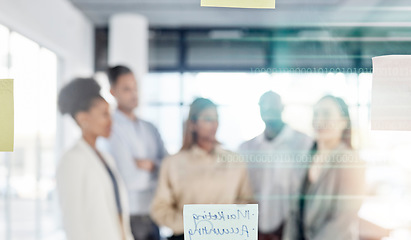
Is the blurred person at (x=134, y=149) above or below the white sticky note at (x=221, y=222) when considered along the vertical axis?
above

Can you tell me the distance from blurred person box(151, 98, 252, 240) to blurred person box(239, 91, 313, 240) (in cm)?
2

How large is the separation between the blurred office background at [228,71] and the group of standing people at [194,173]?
2cm

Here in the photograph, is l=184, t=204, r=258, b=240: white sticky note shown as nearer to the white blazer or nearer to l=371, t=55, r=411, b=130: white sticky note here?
the white blazer

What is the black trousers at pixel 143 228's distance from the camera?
2.58ft

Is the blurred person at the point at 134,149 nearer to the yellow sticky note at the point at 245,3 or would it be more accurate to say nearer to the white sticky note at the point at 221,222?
the white sticky note at the point at 221,222

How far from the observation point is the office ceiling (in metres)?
0.81

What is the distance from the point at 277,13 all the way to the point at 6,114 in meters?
0.55

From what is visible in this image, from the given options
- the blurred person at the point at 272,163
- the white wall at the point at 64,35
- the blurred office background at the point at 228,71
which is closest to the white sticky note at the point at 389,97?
the blurred office background at the point at 228,71

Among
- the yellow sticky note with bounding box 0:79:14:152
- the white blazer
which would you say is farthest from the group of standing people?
the yellow sticky note with bounding box 0:79:14:152

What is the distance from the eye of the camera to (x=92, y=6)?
2.61 feet

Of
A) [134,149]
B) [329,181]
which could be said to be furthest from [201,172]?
[329,181]

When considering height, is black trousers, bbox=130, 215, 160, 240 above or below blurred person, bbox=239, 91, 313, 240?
below

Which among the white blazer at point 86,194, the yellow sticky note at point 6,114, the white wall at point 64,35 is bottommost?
the white blazer at point 86,194

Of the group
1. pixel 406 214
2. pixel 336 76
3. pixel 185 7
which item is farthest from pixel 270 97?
pixel 406 214
